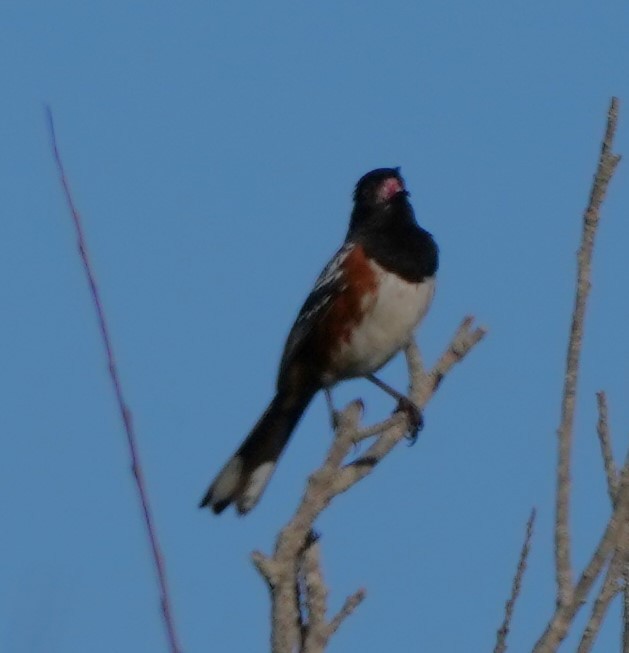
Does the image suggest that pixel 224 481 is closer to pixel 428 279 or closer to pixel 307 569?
pixel 428 279

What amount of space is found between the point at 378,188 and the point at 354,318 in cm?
65

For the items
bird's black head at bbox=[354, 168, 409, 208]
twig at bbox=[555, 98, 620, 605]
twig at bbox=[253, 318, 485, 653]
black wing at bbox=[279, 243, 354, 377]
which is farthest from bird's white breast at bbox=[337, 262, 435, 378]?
twig at bbox=[555, 98, 620, 605]

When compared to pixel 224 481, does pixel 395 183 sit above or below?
above

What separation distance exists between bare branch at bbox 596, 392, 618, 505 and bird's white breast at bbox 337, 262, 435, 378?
2.22m

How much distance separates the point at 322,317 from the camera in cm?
511

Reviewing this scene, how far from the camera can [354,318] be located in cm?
504

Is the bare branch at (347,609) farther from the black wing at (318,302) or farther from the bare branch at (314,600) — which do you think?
the black wing at (318,302)

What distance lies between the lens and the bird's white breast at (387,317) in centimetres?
497

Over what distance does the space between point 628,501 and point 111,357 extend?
83 cm

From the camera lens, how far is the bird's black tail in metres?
4.22

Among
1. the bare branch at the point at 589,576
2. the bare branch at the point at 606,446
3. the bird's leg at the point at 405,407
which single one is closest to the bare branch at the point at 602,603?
the bare branch at the point at 589,576

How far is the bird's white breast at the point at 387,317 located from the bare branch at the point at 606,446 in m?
2.22

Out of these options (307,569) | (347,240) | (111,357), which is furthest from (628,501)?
(347,240)

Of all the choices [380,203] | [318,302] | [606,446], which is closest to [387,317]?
[318,302]
